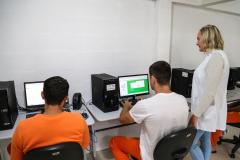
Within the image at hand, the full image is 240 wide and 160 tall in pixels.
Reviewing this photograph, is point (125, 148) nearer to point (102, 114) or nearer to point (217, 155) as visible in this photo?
point (102, 114)

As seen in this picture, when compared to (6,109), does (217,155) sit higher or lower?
lower

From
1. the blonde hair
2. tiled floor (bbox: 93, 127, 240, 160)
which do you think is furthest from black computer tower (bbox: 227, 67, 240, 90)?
the blonde hair

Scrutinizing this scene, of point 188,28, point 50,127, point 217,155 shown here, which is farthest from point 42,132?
point 188,28

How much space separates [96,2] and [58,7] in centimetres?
46

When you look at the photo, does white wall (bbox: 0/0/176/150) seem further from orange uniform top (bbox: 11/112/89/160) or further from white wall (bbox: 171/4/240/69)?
orange uniform top (bbox: 11/112/89/160)

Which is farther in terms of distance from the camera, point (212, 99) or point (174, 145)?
point (212, 99)

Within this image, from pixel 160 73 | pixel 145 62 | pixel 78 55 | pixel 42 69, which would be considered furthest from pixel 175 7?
pixel 42 69

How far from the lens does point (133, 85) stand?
104 inches

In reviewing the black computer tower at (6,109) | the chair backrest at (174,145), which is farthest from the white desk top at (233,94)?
the black computer tower at (6,109)

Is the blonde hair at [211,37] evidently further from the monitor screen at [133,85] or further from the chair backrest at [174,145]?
the monitor screen at [133,85]

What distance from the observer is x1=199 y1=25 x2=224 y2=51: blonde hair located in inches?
73.8

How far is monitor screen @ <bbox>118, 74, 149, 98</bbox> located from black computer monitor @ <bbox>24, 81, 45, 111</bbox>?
36.7 inches

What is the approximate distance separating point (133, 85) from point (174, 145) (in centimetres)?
125

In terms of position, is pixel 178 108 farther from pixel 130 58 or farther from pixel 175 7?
pixel 175 7
